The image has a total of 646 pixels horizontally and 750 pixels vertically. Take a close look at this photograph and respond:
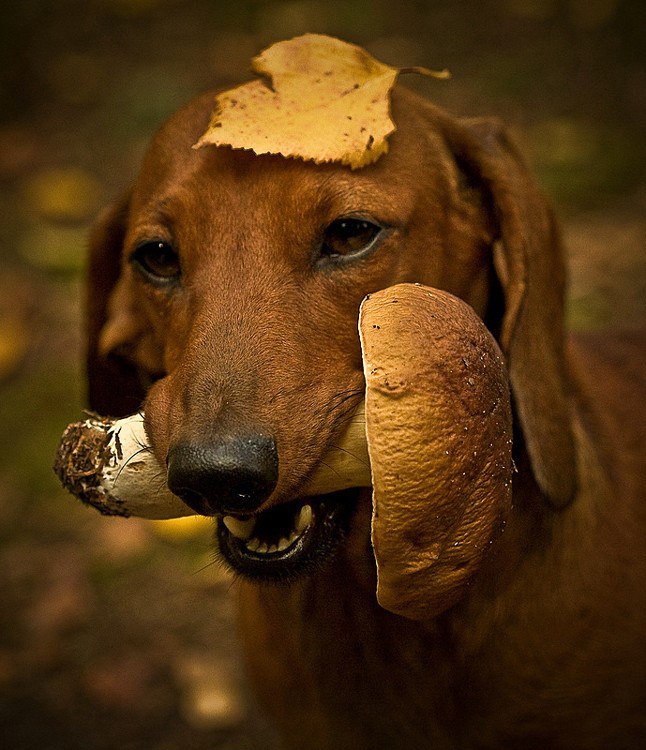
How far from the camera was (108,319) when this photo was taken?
2.80m

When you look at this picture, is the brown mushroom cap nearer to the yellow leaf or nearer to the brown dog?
the brown dog

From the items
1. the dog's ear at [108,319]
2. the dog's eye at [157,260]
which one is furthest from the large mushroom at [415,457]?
the dog's ear at [108,319]

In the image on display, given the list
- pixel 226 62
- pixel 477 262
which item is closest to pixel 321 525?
pixel 477 262

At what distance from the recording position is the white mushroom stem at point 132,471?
1.80 m

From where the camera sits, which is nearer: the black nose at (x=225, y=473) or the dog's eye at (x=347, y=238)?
the black nose at (x=225, y=473)

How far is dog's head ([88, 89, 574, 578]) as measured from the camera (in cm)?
178

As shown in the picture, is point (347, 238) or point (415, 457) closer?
point (415, 457)

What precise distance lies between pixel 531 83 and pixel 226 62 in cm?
Answer: 209

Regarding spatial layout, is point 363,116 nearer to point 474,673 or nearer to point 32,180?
point 474,673

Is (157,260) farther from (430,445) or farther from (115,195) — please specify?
(115,195)

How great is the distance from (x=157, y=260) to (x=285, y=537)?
79cm

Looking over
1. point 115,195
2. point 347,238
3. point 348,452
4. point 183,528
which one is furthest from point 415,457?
point 115,195

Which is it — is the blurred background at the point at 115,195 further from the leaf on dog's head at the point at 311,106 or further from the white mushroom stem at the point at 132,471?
the leaf on dog's head at the point at 311,106

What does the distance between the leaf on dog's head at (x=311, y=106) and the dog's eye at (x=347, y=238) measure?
0.42 feet
